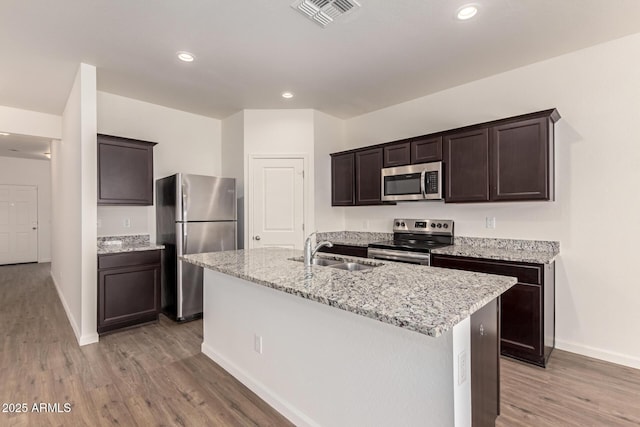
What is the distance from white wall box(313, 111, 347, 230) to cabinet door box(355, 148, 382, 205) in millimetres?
549

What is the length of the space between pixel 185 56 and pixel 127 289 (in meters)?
2.41

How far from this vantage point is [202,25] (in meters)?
2.38

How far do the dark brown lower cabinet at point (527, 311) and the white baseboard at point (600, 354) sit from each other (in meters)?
Result: 0.21

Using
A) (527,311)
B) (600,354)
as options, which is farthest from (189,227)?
(600,354)

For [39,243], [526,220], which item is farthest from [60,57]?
[39,243]

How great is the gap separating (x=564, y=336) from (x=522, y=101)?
2.25m

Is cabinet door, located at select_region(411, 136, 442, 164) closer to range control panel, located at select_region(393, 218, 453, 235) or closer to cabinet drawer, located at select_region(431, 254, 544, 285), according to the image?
range control panel, located at select_region(393, 218, 453, 235)

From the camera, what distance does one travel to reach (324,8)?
2199 millimetres

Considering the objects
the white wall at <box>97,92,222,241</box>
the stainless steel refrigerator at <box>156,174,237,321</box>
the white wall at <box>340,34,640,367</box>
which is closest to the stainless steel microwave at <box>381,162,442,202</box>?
the white wall at <box>340,34,640,367</box>

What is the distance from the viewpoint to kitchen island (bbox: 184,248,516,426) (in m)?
1.27

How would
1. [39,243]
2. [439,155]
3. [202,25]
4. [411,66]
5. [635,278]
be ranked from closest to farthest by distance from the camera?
[202,25]
[635,278]
[411,66]
[439,155]
[39,243]

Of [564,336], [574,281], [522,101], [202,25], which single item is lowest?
[564,336]

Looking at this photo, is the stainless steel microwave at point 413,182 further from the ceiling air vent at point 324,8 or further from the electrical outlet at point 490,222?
the ceiling air vent at point 324,8

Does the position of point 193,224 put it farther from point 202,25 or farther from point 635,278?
point 635,278
